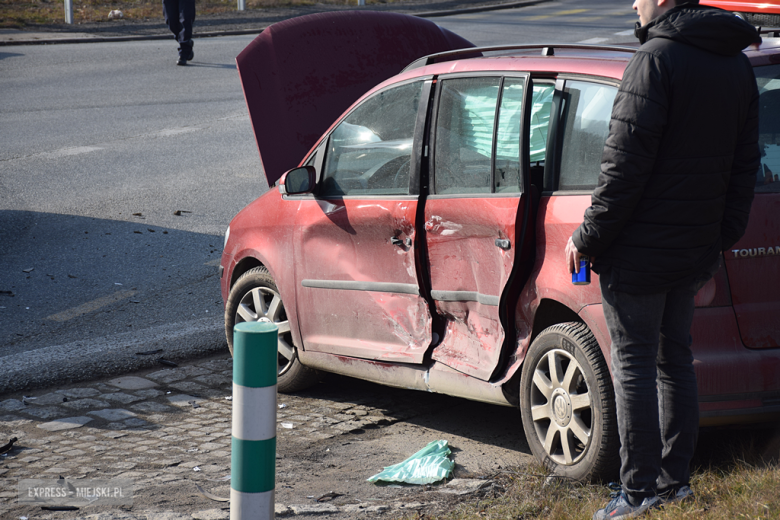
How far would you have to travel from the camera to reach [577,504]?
3.50 meters

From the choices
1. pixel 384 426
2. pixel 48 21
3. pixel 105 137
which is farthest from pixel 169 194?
pixel 48 21

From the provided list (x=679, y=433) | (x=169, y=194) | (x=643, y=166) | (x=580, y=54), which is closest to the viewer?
(x=643, y=166)

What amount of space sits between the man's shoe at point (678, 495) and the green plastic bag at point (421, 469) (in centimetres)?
106

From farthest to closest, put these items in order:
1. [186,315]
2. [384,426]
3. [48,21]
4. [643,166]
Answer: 1. [48,21]
2. [186,315]
3. [384,426]
4. [643,166]

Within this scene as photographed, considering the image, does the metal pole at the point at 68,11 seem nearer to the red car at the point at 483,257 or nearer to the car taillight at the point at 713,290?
the red car at the point at 483,257

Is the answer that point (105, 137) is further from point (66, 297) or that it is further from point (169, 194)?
point (66, 297)

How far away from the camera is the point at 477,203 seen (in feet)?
13.3

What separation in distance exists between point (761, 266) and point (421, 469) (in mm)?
1748

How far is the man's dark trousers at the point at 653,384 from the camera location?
3199mm

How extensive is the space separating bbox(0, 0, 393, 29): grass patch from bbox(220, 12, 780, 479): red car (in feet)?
59.4

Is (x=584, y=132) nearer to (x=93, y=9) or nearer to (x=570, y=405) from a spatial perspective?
(x=570, y=405)

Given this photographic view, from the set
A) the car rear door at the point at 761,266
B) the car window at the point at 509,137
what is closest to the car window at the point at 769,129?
the car rear door at the point at 761,266

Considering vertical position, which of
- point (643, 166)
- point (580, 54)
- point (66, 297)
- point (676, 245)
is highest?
point (580, 54)

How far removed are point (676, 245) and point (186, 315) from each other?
4.32 m
